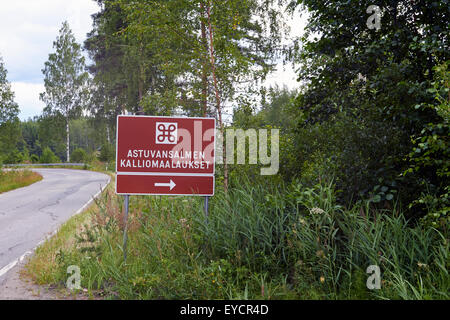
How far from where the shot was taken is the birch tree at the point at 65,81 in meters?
42.2

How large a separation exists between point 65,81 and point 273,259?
43285 millimetres

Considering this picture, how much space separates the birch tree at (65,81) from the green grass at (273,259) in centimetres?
4038

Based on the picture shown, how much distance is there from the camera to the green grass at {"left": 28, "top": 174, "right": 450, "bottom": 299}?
3730mm

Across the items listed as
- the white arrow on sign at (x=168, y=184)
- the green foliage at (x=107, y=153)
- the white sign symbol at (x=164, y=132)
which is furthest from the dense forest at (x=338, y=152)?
the green foliage at (x=107, y=153)

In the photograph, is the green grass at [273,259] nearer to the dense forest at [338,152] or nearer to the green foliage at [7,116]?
the dense forest at [338,152]

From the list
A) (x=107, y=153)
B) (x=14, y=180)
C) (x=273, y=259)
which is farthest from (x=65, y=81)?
(x=273, y=259)

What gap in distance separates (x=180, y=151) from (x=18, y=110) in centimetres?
3135

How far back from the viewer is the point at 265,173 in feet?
23.5

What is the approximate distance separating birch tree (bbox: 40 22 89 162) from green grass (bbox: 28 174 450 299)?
40.4 metres

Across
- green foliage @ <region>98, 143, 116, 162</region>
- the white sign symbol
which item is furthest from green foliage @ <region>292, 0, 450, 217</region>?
green foliage @ <region>98, 143, 116, 162</region>

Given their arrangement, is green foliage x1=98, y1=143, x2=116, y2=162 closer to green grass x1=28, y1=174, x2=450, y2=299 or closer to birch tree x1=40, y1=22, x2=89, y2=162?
birch tree x1=40, y1=22, x2=89, y2=162

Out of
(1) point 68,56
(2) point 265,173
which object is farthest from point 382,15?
(1) point 68,56
